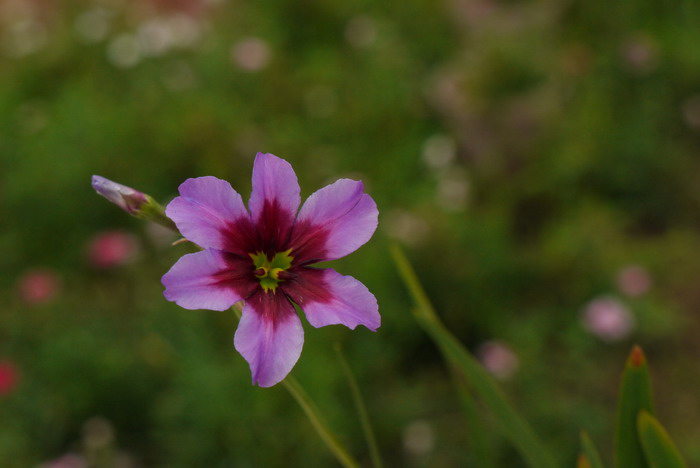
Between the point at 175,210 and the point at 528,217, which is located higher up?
the point at 175,210

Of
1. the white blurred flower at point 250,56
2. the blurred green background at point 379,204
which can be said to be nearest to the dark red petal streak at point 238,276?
the blurred green background at point 379,204

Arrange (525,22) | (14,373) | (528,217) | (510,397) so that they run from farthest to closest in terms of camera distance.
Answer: (525,22) → (528,217) → (510,397) → (14,373)

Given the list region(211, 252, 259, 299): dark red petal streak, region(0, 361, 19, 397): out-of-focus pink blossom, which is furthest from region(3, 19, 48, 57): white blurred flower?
region(211, 252, 259, 299): dark red petal streak

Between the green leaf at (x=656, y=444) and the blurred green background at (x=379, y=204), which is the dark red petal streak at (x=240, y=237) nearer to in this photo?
the green leaf at (x=656, y=444)

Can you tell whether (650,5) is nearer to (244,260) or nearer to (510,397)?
(510,397)

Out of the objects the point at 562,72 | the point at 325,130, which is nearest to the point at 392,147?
the point at 325,130

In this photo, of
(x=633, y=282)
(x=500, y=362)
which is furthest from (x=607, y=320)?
(x=500, y=362)
